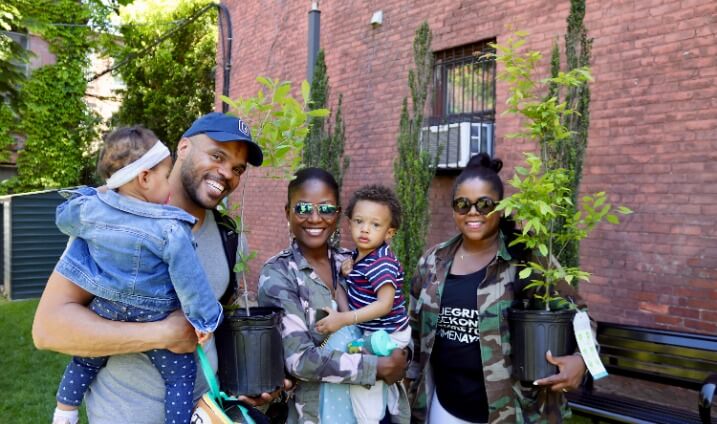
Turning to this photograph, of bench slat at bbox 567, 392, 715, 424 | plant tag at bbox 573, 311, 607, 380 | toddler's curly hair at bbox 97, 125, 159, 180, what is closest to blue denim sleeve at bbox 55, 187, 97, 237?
toddler's curly hair at bbox 97, 125, 159, 180

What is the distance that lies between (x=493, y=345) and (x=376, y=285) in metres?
0.58

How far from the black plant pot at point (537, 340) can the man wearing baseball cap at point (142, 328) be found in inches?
41.5

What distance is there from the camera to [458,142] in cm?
701

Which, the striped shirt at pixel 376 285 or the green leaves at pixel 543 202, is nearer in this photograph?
the green leaves at pixel 543 202

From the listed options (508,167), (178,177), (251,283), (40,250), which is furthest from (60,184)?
(178,177)

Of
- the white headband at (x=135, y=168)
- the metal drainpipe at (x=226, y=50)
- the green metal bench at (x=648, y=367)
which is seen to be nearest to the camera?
the white headband at (x=135, y=168)

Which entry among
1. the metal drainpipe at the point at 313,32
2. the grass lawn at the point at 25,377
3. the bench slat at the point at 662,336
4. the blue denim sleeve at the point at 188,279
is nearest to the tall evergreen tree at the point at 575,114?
the bench slat at the point at 662,336

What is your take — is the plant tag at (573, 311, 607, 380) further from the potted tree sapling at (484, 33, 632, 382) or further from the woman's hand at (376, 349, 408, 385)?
the woman's hand at (376, 349, 408, 385)

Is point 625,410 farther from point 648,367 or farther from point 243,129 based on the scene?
point 243,129

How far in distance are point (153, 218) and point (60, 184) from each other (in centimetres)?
1414

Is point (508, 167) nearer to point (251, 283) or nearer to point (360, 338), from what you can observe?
point (360, 338)

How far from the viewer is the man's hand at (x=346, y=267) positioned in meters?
2.59

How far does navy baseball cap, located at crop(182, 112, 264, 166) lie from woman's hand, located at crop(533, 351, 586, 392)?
1496 mm

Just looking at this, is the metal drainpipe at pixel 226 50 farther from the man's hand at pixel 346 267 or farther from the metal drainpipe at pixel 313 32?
the man's hand at pixel 346 267
